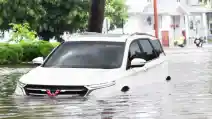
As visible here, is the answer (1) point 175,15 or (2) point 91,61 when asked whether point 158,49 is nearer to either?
(2) point 91,61

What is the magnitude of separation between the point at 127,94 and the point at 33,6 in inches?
1293

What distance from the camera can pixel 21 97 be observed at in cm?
1123

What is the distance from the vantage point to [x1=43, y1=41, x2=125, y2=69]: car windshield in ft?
38.7

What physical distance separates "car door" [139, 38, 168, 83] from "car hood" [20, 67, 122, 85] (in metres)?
1.69

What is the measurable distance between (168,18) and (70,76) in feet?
202

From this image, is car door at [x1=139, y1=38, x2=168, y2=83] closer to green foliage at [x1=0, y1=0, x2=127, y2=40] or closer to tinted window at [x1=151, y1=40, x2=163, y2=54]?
tinted window at [x1=151, y1=40, x2=163, y2=54]

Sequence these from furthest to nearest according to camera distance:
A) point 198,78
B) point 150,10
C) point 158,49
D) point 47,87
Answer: point 150,10 → point 198,78 → point 158,49 → point 47,87

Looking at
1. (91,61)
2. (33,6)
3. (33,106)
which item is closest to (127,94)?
(91,61)

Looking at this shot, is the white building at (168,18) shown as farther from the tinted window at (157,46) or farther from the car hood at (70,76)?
the car hood at (70,76)

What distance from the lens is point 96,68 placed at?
1148 cm

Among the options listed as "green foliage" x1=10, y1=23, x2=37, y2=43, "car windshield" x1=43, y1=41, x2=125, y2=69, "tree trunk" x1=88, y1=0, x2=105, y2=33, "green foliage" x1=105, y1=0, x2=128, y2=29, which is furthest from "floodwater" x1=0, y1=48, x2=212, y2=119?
"green foliage" x1=105, y1=0, x2=128, y2=29

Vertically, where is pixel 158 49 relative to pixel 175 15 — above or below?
above

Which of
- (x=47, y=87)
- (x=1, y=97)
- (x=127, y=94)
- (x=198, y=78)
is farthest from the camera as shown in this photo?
(x=198, y=78)

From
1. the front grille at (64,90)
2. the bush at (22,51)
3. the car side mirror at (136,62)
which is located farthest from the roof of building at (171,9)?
the front grille at (64,90)
